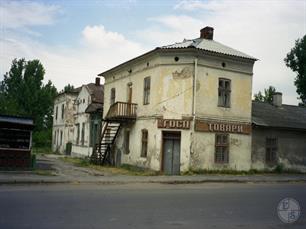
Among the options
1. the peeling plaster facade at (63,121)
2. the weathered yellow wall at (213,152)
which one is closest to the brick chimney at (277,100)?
the weathered yellow wall at (213,152)

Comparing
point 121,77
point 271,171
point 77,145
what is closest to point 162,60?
point 121,77

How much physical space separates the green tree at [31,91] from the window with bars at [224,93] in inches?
1666

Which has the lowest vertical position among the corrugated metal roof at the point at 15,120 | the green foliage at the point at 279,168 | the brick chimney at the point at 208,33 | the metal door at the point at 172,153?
the green foliage at the point at 279,168

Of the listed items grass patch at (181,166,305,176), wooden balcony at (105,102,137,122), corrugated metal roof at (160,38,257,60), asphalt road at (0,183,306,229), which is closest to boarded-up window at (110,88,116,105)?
wooden balcony at (105,102,137,122)

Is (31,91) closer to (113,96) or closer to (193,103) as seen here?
(113,96)

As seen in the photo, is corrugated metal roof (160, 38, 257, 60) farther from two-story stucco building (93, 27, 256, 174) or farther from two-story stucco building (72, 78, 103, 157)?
two-story stucco building (72, 78, 103, 157)

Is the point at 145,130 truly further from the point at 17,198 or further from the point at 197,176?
the point at 17,198

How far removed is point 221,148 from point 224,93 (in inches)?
130

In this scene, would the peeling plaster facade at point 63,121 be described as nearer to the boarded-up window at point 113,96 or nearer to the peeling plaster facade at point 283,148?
the boarded-up window at point 113,96

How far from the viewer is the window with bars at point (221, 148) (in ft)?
76.1

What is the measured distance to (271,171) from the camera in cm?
2542

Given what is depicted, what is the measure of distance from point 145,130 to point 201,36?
744 centimetres

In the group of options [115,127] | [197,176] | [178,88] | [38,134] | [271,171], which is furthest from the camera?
[38,134]

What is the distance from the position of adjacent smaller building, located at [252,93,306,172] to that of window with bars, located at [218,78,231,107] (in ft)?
7.81
